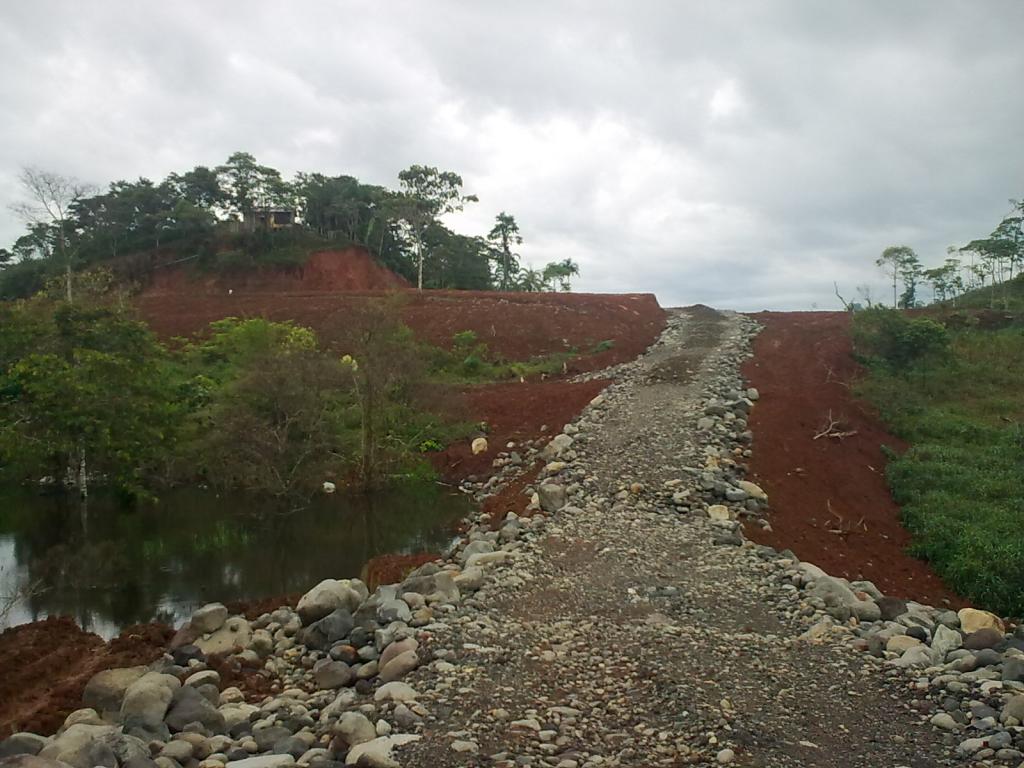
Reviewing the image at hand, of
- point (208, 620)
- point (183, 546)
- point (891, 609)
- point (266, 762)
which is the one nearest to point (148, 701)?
point (266, 762)

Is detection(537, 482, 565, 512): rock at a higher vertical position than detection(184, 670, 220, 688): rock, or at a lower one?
higher

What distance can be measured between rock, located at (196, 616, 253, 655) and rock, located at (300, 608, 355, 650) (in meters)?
0.73

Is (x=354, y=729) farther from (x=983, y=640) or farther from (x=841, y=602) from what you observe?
(x=983, y=640)

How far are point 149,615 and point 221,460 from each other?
7.33m

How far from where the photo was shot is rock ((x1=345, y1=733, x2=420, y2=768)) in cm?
492

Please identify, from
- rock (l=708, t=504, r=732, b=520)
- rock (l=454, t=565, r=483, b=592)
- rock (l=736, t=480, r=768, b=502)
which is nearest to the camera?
rock (l=454, t=565, r=483, b=592)

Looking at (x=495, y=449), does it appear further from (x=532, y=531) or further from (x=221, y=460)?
(x=532, y=531)

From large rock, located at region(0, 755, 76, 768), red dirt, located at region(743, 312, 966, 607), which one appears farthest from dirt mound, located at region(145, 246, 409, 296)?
large rock, located at region(0, 755, 76, 768)

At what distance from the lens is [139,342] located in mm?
16688

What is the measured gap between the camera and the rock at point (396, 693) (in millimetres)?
5980

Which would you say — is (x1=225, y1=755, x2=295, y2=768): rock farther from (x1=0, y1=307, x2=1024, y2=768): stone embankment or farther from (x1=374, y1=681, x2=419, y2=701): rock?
(x1=374, y1=681, x2=419, y2=701): rock

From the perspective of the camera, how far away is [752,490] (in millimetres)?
12664

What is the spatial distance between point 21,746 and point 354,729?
2.42m

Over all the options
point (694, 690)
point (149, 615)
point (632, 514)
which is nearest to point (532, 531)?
point (632, 514)
